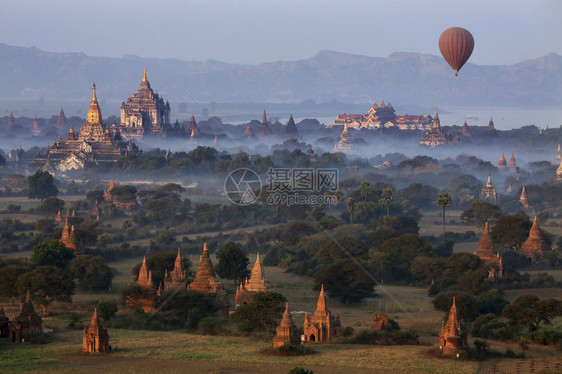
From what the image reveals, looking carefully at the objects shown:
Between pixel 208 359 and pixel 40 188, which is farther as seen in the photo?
pixel 40 188

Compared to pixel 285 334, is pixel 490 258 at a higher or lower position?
lower

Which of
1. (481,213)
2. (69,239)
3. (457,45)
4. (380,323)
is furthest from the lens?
(457,45)

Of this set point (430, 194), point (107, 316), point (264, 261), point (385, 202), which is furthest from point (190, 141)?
point (107, 316)

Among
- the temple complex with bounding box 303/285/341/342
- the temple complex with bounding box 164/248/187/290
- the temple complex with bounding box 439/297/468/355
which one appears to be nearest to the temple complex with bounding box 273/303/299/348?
the temple complex with bounding box 303/285/341/342

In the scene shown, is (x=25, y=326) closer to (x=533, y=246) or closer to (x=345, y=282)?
(x=345, y=282)

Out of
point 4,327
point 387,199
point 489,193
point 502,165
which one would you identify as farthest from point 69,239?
point 502,165

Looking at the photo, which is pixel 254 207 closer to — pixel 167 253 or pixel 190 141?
pixel 167 253
